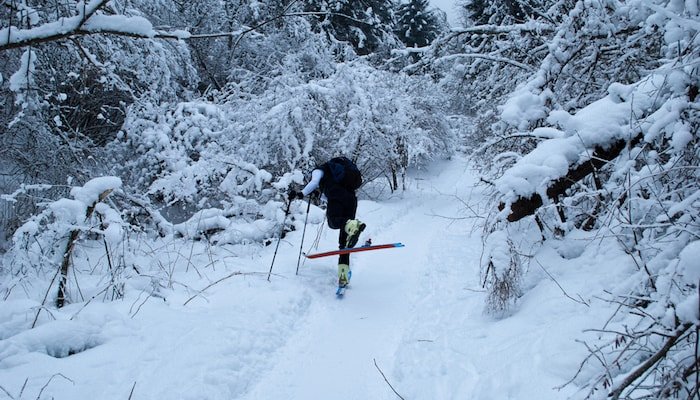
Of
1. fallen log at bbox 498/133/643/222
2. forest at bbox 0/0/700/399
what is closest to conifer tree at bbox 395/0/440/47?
forest at bbox 0/0/700/399

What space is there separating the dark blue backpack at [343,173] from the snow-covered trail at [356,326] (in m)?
1.54

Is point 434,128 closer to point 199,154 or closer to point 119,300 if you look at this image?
point 199,154

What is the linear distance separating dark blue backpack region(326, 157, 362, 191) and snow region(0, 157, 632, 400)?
1629mm

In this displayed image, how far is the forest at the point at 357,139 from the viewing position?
Result: 250cm

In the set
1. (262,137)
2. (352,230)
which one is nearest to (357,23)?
(262,137)

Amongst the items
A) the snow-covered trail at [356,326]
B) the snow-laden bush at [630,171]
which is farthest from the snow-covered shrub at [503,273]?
the snow-covered trail at [356,326]

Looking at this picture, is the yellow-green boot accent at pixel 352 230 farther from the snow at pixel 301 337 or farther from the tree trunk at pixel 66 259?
the tree trunk at pixel 66 259

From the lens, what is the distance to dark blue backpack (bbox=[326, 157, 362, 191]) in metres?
6.52

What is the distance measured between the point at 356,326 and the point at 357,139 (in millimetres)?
8723

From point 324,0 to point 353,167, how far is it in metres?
12.1

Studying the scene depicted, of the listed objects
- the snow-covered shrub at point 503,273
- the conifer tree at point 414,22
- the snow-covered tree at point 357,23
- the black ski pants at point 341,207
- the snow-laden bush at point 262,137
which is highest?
the conifer tree at point 414,22

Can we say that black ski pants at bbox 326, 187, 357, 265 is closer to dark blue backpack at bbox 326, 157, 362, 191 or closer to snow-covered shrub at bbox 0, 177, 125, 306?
dark blue backpack at bbox 326, 157, 362, 191

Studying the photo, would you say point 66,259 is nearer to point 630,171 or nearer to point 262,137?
point 630,171

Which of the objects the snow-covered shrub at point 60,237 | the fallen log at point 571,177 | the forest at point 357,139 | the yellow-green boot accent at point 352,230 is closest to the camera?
the forest at point 357,139
